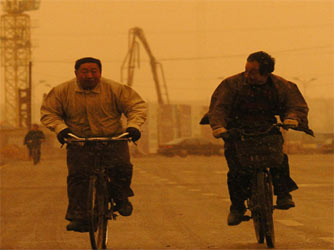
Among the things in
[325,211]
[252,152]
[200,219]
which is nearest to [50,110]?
[252,152]

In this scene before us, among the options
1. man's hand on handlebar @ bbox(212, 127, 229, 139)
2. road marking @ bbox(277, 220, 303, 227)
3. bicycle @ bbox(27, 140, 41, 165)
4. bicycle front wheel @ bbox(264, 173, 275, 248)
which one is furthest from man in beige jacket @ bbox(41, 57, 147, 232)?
bicycle @ bbox(27, 140, 41, 165)

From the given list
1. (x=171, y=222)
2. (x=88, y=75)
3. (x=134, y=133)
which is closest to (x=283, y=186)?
(x=134, y=133)

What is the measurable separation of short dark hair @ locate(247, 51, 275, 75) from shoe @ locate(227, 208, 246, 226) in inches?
56.5

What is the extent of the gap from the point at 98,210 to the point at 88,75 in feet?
3.90

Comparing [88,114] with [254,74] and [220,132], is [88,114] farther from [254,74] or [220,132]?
[254,74]

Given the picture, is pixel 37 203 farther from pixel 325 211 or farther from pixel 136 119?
pixel 136 119

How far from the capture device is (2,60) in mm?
93562

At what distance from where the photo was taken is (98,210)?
6918 millimetres

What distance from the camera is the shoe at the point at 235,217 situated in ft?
23.3

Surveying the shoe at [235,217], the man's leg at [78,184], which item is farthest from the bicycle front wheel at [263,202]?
the man's leg at [78,184]

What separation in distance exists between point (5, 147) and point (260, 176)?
42.1 metres

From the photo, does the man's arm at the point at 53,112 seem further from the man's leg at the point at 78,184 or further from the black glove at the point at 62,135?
the man's leg at the point at 78,184

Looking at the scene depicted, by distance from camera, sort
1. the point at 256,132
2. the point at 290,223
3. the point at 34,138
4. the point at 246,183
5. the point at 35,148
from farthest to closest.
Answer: the point at 35,148 < the point at 34,138 < the point at 290,223 < the point at 246,183 < the point at 256,132

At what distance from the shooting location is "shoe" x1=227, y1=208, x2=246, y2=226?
7.11 m
